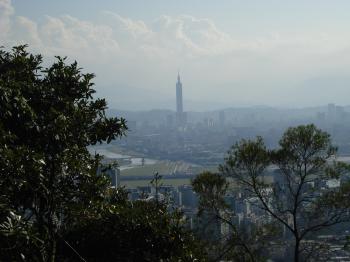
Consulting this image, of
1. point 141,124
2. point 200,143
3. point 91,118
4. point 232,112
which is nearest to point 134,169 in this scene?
point 200,143

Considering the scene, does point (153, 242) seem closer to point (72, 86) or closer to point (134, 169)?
point (72, 86)

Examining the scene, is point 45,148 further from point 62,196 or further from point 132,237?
point 132,237

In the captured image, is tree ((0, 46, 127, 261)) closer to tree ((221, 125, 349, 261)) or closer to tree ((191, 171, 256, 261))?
tree ((191, 171, 256, 261))

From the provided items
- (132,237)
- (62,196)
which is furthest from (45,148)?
(132,237)

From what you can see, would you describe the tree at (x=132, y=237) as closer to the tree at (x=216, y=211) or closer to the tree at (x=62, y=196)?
the tree at (x=62, y=196)

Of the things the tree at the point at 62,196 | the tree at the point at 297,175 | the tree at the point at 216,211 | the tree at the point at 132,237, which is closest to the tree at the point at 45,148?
the tree at the point at 62,196

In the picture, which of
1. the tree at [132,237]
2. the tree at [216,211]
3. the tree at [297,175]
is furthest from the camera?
the tree at [216,211]

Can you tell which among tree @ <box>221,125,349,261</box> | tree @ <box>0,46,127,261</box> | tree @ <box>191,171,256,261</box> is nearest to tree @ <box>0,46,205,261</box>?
tree @ <box>0,46,127,261</box>
